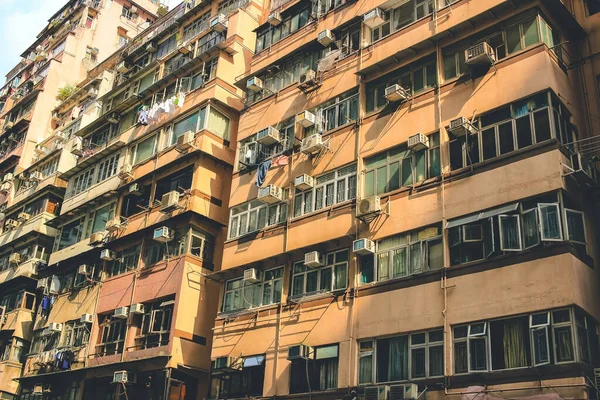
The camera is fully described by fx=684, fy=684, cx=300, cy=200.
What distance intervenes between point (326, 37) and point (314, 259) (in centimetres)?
808

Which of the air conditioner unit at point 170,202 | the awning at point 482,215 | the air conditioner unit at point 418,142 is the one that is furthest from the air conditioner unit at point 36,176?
the awning at point 482,215

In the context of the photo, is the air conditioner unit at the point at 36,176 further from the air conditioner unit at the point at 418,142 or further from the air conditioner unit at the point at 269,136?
the air conditioner unit at the point at 418,142

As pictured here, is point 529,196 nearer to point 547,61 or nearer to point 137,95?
point 547,61

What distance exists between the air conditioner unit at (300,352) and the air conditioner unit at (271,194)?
206 inches

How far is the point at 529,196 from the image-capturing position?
627 inches

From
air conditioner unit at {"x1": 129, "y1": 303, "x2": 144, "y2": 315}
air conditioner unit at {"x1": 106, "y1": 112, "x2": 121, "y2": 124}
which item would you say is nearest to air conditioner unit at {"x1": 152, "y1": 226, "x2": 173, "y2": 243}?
air conditioner unit at {"x1": 129, "y1": 303, "x2": 144, "y2": 315}

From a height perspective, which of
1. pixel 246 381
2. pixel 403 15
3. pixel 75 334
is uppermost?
pixel 403 15

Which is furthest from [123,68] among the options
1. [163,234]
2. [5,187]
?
[5,187]

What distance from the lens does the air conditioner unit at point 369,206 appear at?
18.8 m

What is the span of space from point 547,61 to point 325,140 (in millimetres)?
7413

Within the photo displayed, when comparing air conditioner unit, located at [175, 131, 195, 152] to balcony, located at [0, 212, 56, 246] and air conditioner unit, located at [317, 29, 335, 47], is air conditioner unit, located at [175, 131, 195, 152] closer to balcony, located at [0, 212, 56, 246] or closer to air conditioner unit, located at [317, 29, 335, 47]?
air conditioner unit, located at [317, 29, 335, 47]

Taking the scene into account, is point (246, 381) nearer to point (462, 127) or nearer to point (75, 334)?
point (462, 127)

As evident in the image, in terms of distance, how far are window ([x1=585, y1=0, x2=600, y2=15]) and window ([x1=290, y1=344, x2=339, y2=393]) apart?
38.7ft

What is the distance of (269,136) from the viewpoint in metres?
23.4
